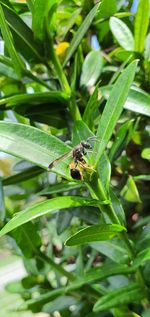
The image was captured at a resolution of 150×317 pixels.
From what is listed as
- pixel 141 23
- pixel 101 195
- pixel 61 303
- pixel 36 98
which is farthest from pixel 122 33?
pixel 61 303

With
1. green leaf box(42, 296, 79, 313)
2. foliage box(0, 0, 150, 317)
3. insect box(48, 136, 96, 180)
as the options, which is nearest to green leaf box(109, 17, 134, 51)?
foliage box(0, 0, 150, 317)

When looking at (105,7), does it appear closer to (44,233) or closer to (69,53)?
(69,53)

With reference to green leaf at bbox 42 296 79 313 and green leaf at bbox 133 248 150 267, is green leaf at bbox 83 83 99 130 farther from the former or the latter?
green leaf at bbox 42 296 79 313

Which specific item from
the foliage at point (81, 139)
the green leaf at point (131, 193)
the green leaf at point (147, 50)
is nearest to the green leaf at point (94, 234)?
the foliage at point (81, 139)

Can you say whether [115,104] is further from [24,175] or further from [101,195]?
[24,175]

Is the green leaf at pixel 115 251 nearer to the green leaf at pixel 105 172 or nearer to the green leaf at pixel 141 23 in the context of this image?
the green leaf at pixel 105 172

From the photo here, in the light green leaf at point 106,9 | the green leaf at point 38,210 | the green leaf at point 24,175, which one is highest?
the light green leaf at point 106,9

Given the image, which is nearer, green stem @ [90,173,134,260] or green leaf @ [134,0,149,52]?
green stem @ [90,173,134,260]


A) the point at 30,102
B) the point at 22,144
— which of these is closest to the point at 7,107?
the point at 30,102
